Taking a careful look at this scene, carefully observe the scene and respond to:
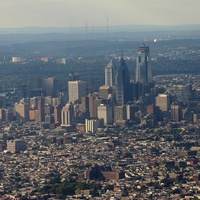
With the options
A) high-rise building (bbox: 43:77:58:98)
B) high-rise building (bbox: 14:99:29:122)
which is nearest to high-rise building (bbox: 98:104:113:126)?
high-rise building (bbox: 14:99:29:122)

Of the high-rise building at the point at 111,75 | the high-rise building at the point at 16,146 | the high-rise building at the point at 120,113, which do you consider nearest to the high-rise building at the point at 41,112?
the high-rise building at the point at 120,113

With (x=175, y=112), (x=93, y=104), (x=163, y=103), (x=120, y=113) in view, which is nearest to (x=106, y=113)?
(x=120, y=113)

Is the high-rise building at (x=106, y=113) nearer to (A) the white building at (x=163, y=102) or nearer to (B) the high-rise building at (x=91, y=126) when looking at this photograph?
(B) the high-rise building at (x=91, y=126)

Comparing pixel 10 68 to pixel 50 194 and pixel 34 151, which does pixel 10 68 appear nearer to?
pixel 34 151

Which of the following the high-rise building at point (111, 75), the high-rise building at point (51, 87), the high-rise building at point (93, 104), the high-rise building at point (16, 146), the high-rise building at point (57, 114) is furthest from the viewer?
the high-rise building at point (51, 87)

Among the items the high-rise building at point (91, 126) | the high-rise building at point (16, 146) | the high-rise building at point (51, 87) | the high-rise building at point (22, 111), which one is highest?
the high-rise building at point (16, 146)

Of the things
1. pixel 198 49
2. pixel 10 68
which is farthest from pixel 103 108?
pixel 198 49

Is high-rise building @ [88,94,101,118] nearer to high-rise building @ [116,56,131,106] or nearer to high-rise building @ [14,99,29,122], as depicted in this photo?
high-rise building @ [116,56,131,106]

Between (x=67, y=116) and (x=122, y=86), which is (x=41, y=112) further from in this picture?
(x=122, y=86)
